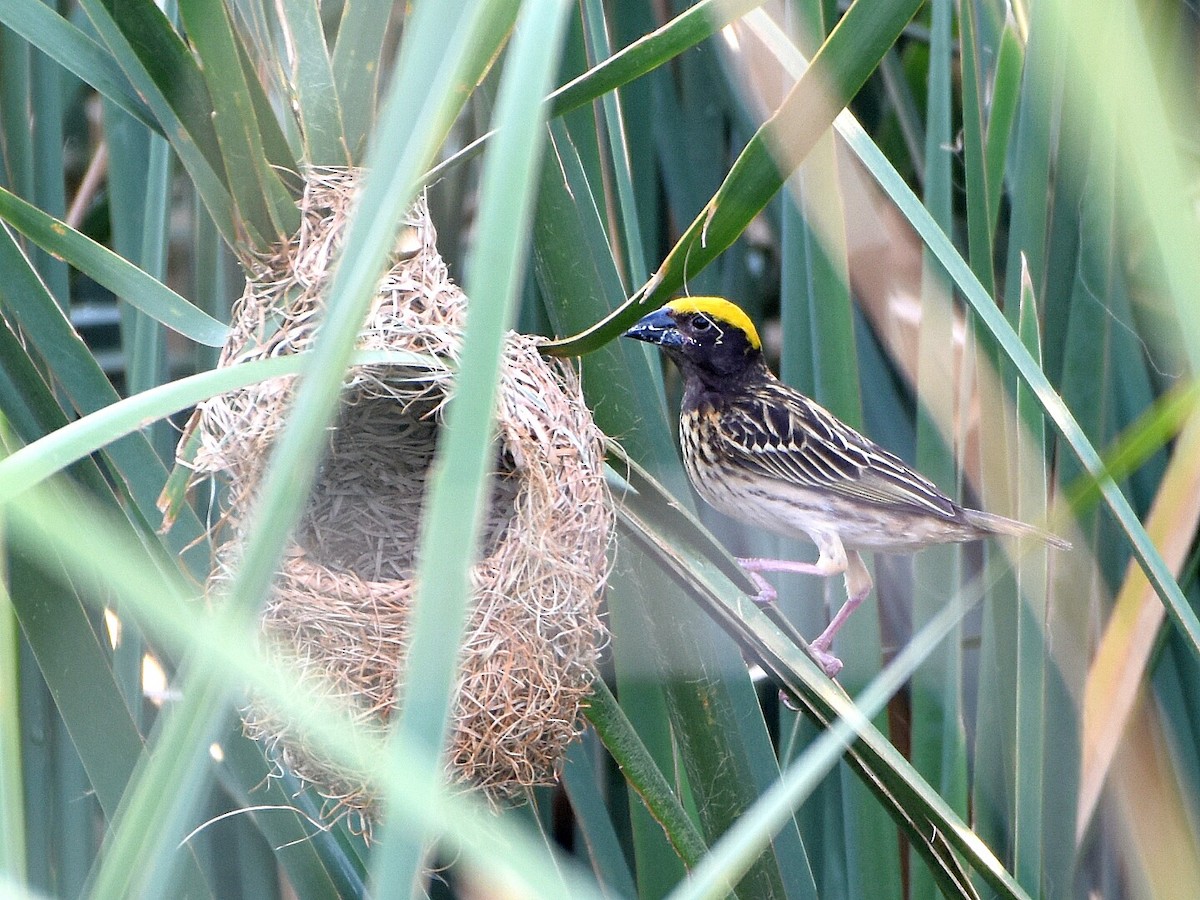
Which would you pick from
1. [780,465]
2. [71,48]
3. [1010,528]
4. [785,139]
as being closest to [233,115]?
[71,48]

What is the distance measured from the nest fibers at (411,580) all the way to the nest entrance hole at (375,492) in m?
0.37

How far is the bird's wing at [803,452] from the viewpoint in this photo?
246 cm

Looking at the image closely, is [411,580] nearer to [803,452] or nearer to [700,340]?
[700,340]

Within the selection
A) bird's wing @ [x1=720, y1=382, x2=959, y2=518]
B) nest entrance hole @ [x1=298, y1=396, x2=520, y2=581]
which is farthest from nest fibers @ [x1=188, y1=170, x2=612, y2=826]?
bird's wing @ [x1=720, y1=382, x2=959, y2=518]

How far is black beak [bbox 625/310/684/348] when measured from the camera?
2.12m

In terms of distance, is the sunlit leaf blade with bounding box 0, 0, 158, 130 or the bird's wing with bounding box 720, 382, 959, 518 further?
the bird's wing with bounding box 720, 382, 959, 518

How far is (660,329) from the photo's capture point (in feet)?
7.21

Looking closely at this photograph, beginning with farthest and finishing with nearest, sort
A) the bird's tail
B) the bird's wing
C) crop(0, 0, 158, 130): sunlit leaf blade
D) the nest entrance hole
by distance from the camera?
1. the bird's wing
2. the nest entrance hole
3. the bird's tail
4. crop(0, 0, 158, 130): sunlit leaf blade

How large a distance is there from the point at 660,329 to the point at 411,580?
0.90 m

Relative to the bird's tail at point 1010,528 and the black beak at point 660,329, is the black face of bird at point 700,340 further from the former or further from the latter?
the bird's tail at point 1010,528

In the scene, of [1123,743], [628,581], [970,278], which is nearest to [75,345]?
[628,581]

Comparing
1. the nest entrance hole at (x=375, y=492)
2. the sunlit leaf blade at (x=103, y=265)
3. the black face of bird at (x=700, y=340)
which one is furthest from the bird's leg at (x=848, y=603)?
the sunlit leaf blade at (x=103, y=265)

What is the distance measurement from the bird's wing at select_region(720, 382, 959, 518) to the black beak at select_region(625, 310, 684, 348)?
1.11 ft

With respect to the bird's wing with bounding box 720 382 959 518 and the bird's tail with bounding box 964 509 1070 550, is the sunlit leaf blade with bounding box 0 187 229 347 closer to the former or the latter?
the bird's tail with bounding box 964 509 1070 550
